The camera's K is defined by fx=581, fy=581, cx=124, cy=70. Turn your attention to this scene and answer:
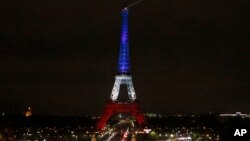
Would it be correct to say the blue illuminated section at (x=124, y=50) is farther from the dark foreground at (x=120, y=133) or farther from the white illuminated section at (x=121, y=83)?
the dark foreground at (x=120, y=133)

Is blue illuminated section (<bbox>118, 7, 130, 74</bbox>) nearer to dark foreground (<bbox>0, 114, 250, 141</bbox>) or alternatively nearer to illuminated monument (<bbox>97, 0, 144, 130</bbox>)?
illuminated monument (<bbox>97, 0, 144, 130</bbox>)

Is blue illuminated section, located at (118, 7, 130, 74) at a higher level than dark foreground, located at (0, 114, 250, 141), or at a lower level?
higher

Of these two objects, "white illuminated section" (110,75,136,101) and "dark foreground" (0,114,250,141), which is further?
"white illuminated section" (110,75,136,101)

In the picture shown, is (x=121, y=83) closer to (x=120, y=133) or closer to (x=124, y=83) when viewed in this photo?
(x=124, y=83)

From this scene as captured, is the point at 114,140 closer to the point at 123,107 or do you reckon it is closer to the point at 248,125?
the point at 123,107

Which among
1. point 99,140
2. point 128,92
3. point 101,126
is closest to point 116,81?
point 128,92

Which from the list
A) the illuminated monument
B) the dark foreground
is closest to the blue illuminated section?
the illuminated monument

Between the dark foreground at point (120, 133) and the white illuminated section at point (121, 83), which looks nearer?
the dark foreground at point (120, 133)

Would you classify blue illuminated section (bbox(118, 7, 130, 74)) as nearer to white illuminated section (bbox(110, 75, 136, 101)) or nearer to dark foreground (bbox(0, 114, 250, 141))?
white illuminated section (bbox(110, 75, 136, 101))

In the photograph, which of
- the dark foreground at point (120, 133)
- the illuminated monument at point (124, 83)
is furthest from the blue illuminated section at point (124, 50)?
the dark foreground at point (120, 133)
